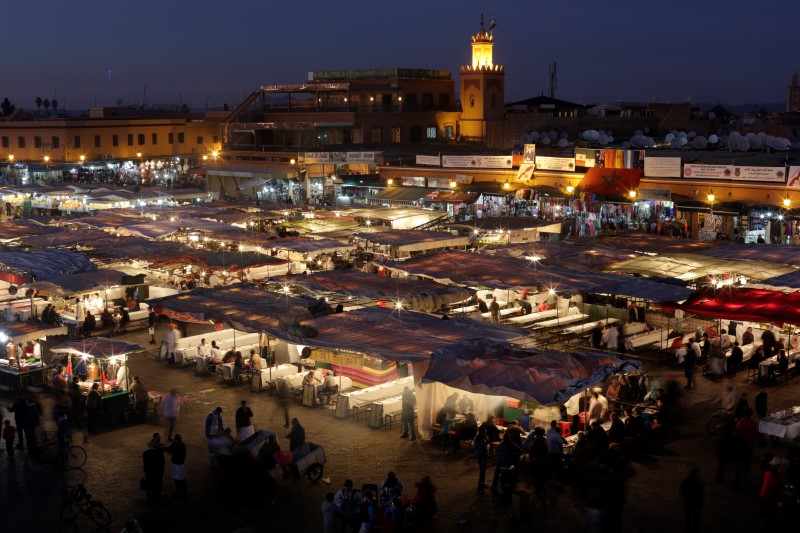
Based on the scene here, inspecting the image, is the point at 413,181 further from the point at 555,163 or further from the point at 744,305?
the point at 744,305

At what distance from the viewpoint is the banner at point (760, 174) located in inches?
1146

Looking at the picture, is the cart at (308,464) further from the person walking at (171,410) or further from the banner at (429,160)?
the banner at (429,160)

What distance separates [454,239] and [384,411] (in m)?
13.1

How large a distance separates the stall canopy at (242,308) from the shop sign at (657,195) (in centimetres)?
1697

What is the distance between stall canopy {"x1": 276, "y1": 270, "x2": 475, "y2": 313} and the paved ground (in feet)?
13.0

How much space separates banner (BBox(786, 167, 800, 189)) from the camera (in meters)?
28.6

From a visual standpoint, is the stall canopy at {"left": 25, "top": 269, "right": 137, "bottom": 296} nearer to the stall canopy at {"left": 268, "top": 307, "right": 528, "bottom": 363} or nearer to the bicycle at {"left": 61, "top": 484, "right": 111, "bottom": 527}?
the stall canopy at {"left": 268, "top": 307, "right": 528, "bottom": 363}

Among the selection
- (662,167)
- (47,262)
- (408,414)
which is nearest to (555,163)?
(662,167)

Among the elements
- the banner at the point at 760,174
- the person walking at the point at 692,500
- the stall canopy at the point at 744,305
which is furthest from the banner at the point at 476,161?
the person walking at the point at 692,500

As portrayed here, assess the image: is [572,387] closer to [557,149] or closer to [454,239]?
[454,239]

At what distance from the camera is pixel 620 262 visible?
2139 centimetres

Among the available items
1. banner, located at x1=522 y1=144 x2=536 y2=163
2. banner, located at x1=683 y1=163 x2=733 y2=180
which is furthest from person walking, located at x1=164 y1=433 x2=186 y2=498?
banner, located at x1=522 y1=144 x2=536 y2=163

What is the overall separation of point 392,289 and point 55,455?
308 inches

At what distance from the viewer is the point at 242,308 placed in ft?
58.2
